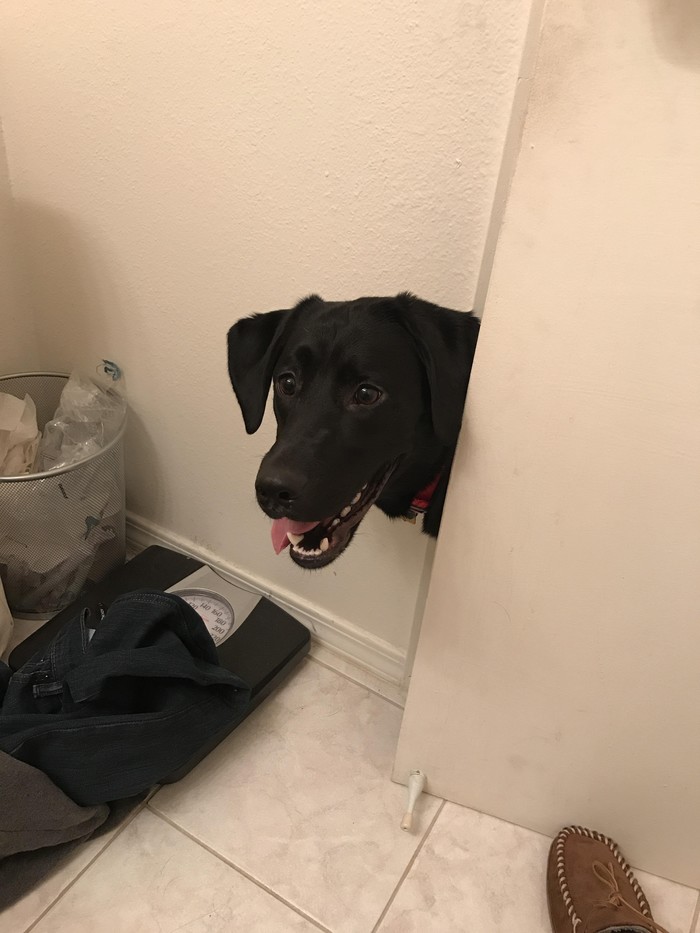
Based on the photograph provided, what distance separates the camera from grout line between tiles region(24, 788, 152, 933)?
1033 millimetres

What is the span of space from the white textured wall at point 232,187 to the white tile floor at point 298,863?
0.34m

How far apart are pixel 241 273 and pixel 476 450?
24.7 inches

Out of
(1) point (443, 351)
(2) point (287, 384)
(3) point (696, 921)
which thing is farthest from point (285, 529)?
(3) point (696, 921)

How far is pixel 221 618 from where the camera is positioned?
1.48 meters

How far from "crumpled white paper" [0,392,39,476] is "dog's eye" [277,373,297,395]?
0.80 meters

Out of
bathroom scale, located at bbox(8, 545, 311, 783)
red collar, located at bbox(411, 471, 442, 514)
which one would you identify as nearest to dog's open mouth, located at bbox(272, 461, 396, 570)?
red collar, located at bbox(411, 471, 442, 514)

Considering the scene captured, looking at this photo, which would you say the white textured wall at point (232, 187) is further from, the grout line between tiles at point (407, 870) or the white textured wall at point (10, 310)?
the grout line between tiles at point (407, 870)

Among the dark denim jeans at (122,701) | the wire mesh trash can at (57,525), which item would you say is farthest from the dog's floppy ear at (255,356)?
the wire mesh trash can at (57,525)

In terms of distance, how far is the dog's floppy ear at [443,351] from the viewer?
892 mm

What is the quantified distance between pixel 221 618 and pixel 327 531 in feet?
2.06

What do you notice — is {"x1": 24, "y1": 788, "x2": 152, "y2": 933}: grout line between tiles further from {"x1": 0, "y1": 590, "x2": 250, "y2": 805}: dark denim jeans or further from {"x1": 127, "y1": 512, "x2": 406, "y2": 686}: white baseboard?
{"x1": 127, "y1": 512, "x2": 406, "y2": 686}: white baseboard

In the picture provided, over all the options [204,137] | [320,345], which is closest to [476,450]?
[320,345]

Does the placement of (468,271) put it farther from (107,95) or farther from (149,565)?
(149,565)

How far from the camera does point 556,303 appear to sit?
782 mm
